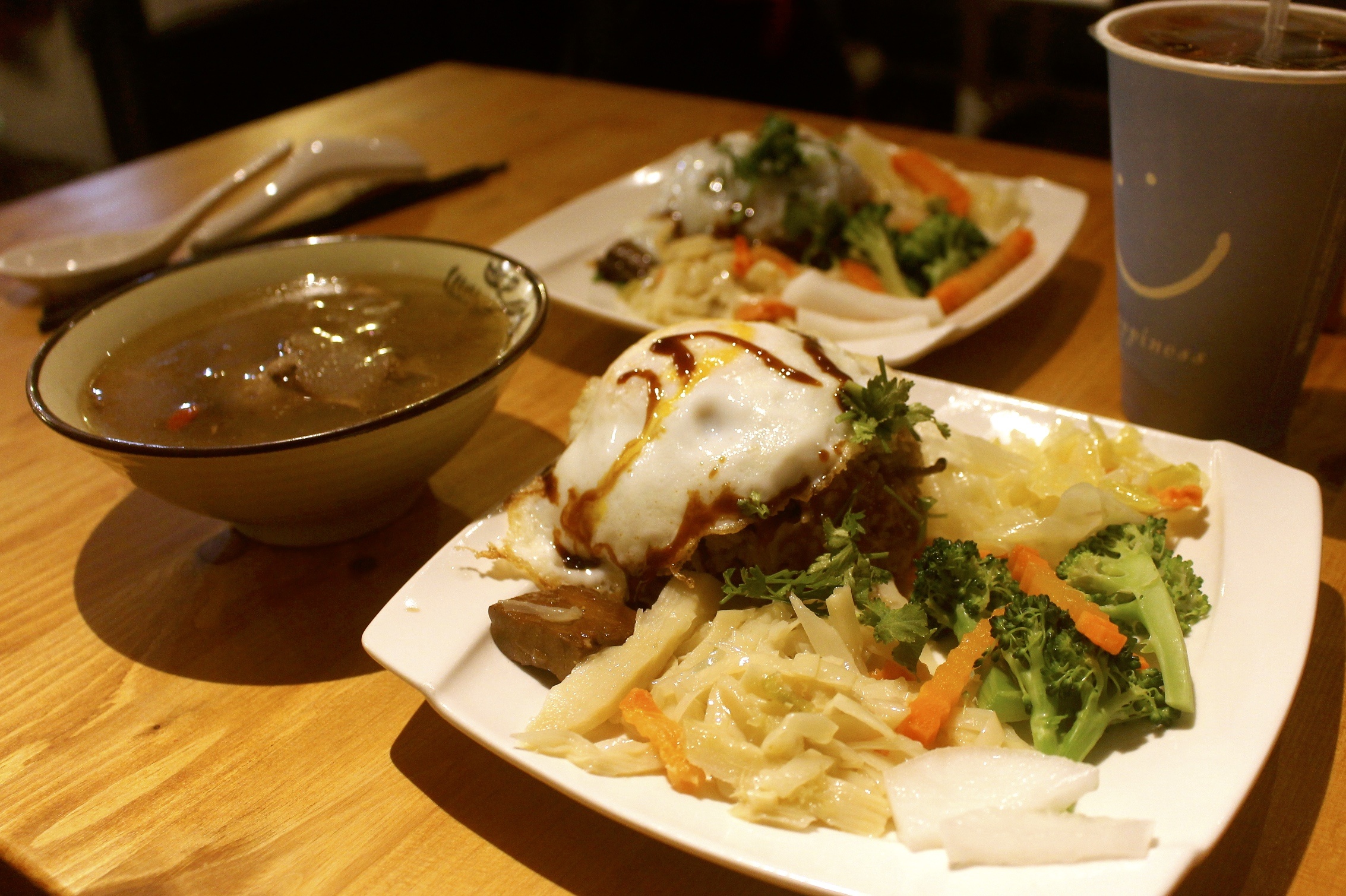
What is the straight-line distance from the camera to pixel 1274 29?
177 cm

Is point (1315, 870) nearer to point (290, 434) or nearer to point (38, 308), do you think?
point (290, 434)

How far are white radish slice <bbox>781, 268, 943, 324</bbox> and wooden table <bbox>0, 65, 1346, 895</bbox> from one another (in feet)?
0.68

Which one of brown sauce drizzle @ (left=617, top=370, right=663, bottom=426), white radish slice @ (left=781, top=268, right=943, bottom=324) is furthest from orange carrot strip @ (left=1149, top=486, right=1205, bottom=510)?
white radish slice @ (left=781, top=268, right=943, bottom=324)

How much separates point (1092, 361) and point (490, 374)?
1584 mm

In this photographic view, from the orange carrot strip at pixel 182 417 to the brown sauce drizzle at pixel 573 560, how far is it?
0.72 metres

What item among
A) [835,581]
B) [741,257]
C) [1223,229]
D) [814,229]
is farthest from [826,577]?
[814,229]

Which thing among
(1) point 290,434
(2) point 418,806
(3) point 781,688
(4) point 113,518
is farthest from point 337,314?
(3) point 781,688

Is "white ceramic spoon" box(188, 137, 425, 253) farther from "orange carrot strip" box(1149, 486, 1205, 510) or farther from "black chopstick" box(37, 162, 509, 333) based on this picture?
"orange carrot strip" box(1149, 486, 1205, 510)

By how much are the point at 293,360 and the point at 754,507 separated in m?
0.99

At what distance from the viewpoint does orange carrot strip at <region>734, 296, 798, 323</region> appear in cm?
278

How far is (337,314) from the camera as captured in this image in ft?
7.07

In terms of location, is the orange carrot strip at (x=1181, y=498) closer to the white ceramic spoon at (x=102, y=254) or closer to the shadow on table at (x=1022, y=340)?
the shadow on table at (x=1022, y=340)

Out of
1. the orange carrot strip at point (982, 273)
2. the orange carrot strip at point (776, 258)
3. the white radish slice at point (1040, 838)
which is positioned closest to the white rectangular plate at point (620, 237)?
the orange carrot strip at point (982, 273)

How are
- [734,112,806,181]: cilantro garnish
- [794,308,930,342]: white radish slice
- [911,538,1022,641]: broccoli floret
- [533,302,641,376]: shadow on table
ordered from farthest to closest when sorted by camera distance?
[734,112,806,181]: cilantro garnish, [533,302,641,376]: shadow on table, [794,308,930,342]: white radish slice, [911,538,1022,641]: broccoli floret
